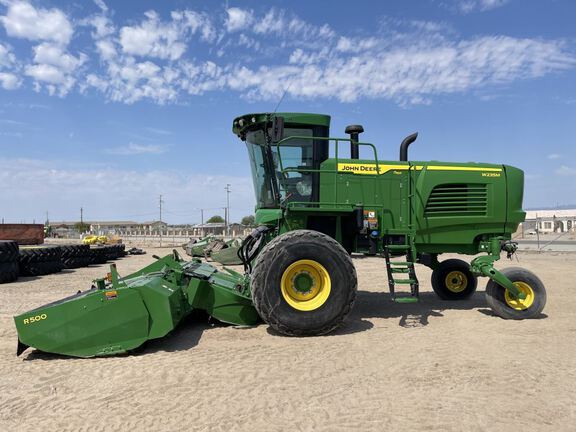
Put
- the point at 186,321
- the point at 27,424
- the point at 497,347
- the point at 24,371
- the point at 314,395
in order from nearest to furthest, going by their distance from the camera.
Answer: the point at 27,424
the point at 314,395
the point at 24,371
the point at 497,347
the point at 186,321

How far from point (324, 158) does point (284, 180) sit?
758 millimetres

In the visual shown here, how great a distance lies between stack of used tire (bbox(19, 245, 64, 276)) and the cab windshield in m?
9.89

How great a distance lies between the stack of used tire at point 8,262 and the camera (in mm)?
11698

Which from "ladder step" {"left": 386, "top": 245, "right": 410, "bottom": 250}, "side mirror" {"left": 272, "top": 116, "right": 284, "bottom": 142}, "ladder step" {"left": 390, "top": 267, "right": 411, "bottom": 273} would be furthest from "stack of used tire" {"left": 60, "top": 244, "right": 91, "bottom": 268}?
"ladder step" {"left": 390, "top": 267, "right": 411, "bottom": 273}

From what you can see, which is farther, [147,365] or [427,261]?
[427,261]

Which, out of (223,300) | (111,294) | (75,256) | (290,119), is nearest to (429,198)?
(290,119)

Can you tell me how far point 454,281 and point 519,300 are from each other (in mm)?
2109

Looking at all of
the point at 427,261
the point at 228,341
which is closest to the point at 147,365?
the point at 228,341

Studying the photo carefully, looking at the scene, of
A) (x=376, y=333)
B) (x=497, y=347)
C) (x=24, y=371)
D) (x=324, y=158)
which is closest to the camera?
(x=24, y=371)

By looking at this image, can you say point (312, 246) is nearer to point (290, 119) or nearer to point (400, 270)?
point (400, 270)

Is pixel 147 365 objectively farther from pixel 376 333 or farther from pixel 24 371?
pixel 376 333

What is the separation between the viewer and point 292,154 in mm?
6859

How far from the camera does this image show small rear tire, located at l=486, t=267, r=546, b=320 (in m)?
6.77

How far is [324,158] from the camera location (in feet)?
23.1
